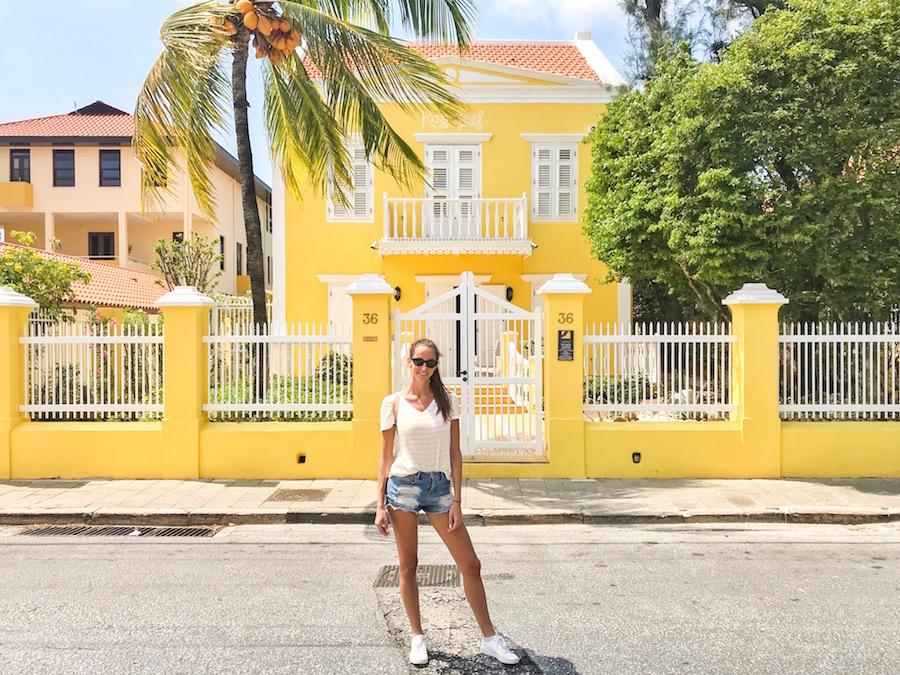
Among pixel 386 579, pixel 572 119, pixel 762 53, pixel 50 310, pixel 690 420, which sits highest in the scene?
pixel 572 119

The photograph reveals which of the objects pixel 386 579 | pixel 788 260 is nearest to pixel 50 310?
pixel 386 579

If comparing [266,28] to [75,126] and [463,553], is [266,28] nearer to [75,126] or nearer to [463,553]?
[463,553]

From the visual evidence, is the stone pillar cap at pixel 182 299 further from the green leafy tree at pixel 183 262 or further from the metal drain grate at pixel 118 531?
the green leafy tree at pixel 183 262

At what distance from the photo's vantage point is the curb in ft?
22.6

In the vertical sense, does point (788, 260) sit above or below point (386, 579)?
above

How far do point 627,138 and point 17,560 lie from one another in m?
9.39

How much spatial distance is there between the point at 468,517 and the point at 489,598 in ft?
6.69

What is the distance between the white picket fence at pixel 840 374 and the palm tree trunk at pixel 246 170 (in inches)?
261

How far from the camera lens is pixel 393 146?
10.0m

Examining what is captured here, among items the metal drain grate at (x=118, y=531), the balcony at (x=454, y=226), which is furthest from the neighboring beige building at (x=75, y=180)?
the metal drain grate at (x=118, y=531)

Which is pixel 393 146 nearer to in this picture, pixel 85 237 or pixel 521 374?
pixel 521 374

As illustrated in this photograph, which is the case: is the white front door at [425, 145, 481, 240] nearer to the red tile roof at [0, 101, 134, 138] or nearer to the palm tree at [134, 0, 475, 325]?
the palm tree at [134, 0, 475, 325]

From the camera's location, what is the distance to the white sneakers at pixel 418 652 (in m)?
3.79

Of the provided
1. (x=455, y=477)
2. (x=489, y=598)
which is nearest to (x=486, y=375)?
(x=489, y=598)
